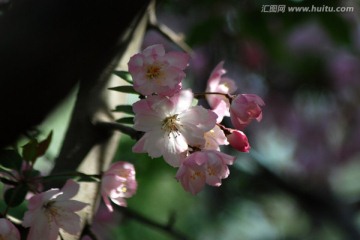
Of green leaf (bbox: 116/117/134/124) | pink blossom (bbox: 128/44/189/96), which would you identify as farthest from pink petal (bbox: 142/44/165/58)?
green leaf (bbox: 116/117/134/124)

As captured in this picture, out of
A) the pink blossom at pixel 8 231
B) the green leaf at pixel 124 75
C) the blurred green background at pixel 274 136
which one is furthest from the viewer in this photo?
the blurred green background at pixel 274 136

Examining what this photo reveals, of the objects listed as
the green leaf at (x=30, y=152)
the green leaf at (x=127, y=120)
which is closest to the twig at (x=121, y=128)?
the green leaf at (x=127, y=120)

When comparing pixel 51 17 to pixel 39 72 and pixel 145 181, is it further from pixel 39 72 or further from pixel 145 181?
pixel 145 181

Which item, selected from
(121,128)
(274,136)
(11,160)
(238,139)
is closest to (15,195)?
(11,160)

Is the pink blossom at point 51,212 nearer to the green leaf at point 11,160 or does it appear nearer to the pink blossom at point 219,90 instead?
the green leaf at point 11,160

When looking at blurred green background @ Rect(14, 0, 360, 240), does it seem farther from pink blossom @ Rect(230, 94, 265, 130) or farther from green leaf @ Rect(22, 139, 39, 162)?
pink blossom @ Rect(230, 94, 265, 130)

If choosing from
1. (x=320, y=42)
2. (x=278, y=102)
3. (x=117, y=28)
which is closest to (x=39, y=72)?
(x=117, y=28)

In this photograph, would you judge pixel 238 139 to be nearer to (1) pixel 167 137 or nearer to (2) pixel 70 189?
(1) pixel 167 137
